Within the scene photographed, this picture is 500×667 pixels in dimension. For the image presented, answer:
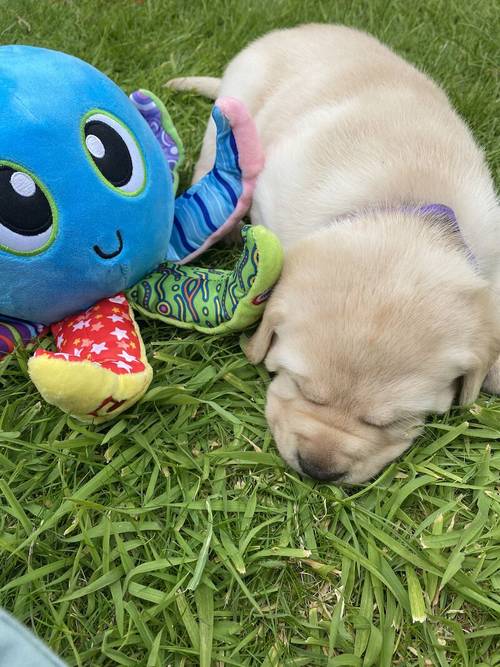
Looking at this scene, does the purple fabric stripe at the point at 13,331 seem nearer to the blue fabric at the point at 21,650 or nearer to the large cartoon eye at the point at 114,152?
the large cartoon eye at the point at 114,152

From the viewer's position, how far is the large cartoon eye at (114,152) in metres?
2.09

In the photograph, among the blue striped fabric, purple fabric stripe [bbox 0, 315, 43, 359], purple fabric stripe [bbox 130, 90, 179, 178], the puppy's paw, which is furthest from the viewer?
purple fabric stripe [bbox 130, 90, 179, 178]

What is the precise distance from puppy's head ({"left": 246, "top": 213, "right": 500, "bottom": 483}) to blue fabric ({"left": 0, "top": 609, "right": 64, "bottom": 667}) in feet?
3.16

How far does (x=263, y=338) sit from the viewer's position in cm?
233

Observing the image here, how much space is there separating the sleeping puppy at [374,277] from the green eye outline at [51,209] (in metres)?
0.80

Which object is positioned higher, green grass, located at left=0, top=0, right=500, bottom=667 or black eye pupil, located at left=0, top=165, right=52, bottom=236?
black eye pupil, located at left=0, top=165, right=52, bottom=236

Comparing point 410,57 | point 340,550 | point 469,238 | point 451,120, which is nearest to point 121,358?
point 340,550

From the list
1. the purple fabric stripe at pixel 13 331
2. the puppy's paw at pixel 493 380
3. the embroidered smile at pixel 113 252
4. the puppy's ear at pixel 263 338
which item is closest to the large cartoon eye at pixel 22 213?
the embroidered smile at pixel 113 252

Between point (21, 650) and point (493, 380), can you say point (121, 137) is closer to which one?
point (21, 650)

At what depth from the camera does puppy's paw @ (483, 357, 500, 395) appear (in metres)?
2.53

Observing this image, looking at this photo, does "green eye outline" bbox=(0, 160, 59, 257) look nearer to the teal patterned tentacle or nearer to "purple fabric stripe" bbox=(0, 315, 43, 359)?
"purple fabric stripe" bbox=(0, 315, 43, 359)

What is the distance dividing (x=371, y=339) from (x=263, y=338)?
53 centimetres

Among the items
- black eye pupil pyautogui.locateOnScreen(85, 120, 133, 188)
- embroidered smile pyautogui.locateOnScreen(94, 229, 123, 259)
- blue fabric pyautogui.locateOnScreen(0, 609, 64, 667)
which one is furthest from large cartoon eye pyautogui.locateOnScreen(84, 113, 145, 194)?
blue fabric pyautogui.locateOnScreen(0, 609, 64, 667)

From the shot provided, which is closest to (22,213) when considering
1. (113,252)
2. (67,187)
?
(67,187)
